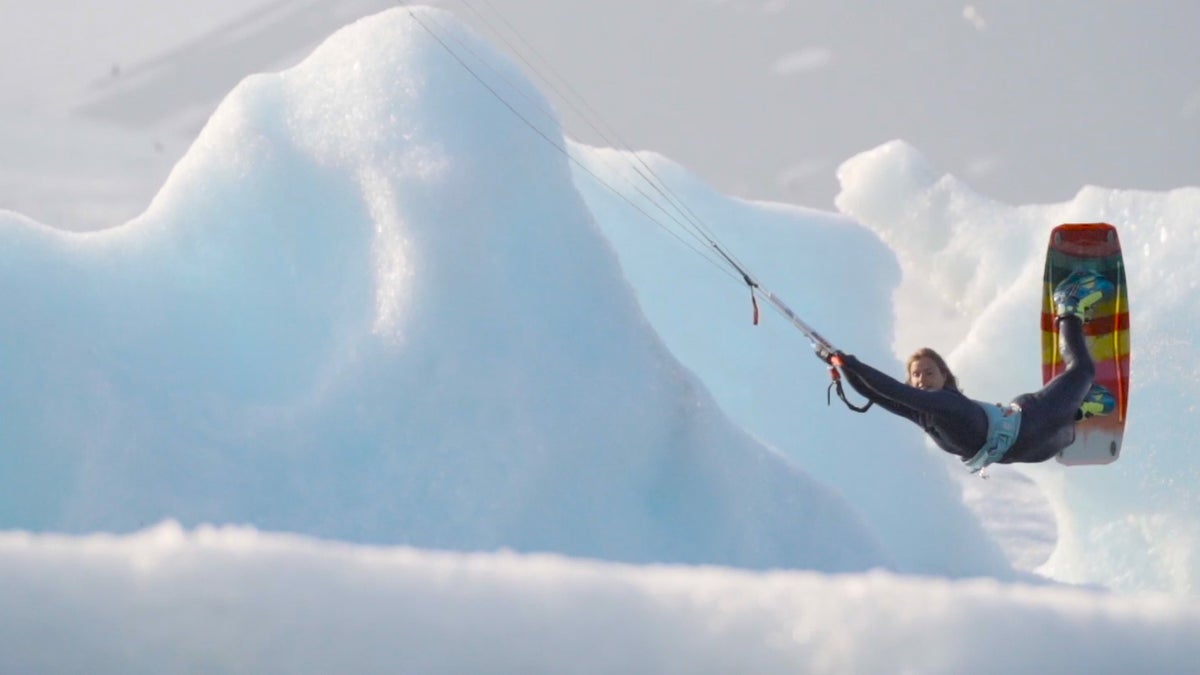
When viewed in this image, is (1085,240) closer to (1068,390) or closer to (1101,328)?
(1101,328)

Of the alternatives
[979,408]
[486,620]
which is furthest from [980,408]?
[486,620]

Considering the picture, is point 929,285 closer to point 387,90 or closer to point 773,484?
point 773,484

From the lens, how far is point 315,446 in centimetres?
677

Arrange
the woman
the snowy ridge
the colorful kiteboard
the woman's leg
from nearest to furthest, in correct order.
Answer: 1. the snowy ridge
2. the woman
3. the woman's leg
4. the colorful kiteboard

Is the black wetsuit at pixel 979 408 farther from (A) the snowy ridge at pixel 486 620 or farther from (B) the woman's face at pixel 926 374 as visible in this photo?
(A) the snowy ridge at pixel 486 620

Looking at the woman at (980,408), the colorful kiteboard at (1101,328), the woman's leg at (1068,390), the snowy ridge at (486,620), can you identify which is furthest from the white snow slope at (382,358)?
the snowy ridge at (486,620)

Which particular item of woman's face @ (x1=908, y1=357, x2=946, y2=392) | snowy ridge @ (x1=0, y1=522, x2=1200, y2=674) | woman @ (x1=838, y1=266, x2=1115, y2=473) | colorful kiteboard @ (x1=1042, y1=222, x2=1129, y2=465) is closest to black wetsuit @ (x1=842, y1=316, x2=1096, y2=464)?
woman @ (x1=838, y1=266, x2=1115, y2=473)

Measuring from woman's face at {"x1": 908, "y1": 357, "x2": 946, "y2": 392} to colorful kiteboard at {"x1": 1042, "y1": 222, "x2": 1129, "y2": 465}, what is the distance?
2.01m

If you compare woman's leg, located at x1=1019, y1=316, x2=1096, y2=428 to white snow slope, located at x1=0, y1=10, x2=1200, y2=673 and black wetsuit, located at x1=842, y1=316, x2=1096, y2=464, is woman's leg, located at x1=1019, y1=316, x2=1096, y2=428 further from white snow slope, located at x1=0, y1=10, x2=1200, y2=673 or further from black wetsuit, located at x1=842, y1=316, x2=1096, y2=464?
white snow slope, located at x1=0, y1=10, x2=1200, y2=673

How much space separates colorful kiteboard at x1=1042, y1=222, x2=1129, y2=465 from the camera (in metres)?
8.11

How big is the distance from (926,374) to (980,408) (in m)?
0.31

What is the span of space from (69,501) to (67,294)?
1186 millimetres

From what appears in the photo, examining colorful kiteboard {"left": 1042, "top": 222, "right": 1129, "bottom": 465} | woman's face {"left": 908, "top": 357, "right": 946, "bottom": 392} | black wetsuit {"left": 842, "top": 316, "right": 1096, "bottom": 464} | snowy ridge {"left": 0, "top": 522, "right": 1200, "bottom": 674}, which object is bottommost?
snowy ridge {"left": 0, "top": 522, "right": 1200, "bottom": 674}

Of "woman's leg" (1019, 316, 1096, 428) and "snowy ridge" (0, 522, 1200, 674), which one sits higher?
"woman's leg" (1019, 316, 1096, 428)
